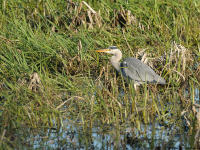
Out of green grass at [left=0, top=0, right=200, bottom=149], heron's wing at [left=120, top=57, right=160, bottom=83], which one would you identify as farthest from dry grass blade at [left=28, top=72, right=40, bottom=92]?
heron's wing at [left=120, top=57, right=160, bottom=83]

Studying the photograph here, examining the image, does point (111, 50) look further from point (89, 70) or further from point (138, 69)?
point (89, 70)

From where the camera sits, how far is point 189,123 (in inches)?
161

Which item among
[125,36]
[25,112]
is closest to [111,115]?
[25,112]

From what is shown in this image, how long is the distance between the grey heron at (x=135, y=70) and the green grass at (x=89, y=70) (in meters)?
0.17

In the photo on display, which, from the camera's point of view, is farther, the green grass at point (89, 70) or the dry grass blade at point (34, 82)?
the dry grass blade at point (34, 82)

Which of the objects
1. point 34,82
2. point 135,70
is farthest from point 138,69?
point 34,82

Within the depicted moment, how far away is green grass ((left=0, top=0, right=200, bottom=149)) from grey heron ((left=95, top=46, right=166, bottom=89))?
0.17 m

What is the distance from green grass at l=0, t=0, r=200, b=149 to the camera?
14.6ft

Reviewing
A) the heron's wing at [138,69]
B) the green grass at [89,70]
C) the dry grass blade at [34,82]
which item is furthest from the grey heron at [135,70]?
the dry grass blade at [34,82]

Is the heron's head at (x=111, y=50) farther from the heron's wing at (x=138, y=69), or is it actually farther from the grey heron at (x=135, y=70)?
the heron's wing at (x=138, y=69)

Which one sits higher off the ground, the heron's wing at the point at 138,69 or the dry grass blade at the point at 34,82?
the dry grass blade at the point at 34,82

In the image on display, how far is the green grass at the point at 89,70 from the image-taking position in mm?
4449

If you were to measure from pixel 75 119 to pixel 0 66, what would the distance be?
6.55 ft

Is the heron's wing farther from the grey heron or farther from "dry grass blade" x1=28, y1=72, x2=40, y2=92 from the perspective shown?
"dry grass blade" x1=28, y1=72, x2=40, y2=92
